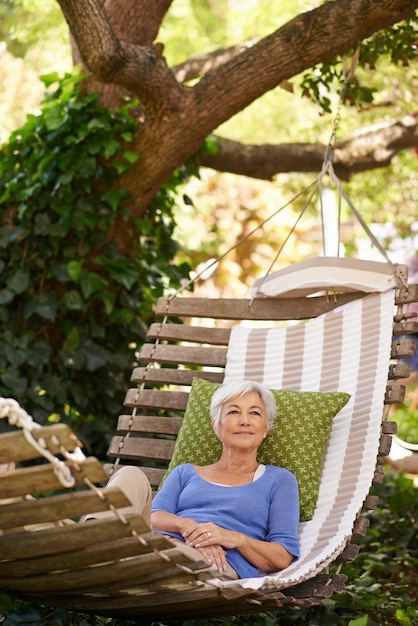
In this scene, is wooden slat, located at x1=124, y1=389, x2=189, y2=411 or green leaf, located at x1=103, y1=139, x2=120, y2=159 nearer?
wooden slat, located at x1=124, y1=389, x2=189, y2=411

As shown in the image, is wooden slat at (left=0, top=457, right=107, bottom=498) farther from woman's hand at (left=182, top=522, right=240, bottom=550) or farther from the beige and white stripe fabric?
the beige and white stripe fabric

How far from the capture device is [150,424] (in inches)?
141

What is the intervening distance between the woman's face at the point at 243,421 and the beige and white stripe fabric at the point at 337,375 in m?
Result: 0.31

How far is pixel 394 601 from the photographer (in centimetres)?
347

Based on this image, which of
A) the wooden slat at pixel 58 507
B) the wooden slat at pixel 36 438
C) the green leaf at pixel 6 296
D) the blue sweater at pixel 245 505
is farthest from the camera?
the green leaf at pixel 6 296

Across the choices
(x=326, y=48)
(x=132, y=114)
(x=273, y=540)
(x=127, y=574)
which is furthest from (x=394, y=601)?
(x=132, y=114)

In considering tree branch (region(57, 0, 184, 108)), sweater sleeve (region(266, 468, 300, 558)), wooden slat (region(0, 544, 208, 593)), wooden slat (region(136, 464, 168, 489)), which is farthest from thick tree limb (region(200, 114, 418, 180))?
wooden slat (region(0, 544, 208, 593))

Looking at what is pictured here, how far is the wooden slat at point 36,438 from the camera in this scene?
1.76m

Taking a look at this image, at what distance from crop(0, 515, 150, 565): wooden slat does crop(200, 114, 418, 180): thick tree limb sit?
350 centimetres

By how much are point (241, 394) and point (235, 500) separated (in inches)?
13.6

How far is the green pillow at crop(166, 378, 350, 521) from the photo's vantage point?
3016 millimetres

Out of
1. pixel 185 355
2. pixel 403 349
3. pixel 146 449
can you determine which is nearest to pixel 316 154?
pixel 185 355

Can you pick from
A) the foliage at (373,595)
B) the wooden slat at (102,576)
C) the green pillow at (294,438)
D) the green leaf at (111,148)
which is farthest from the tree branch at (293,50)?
the wooden slat at (102,576)

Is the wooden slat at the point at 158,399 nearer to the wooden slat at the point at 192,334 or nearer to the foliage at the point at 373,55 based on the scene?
the wooden slat at the point at 192,334
